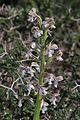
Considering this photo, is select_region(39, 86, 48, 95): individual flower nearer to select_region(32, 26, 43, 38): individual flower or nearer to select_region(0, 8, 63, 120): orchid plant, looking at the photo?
select_region(0, 8, 63, 120): orchid plant

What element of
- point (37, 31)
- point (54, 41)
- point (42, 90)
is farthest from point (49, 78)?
point (54, 41)

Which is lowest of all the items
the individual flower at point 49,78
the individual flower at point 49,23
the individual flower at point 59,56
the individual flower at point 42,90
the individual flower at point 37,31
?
Result: the individual flower at point 42,90

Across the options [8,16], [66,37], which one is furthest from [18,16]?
[66,37]

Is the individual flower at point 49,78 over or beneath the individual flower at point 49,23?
beneath

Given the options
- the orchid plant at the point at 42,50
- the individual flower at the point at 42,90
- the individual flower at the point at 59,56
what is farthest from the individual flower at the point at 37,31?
the individual flower at the point at 42,90

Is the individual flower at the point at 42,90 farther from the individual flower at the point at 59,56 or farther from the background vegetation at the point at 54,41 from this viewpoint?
the background vegetation at the point at 54,41

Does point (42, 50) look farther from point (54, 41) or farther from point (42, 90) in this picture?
point (54, 41)

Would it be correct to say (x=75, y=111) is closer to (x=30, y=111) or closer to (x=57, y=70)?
(x=30, y=111)

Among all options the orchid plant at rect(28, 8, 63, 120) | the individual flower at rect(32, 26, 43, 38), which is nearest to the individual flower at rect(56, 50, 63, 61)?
the orchid plant at rect(28, 8, 63, 120)
